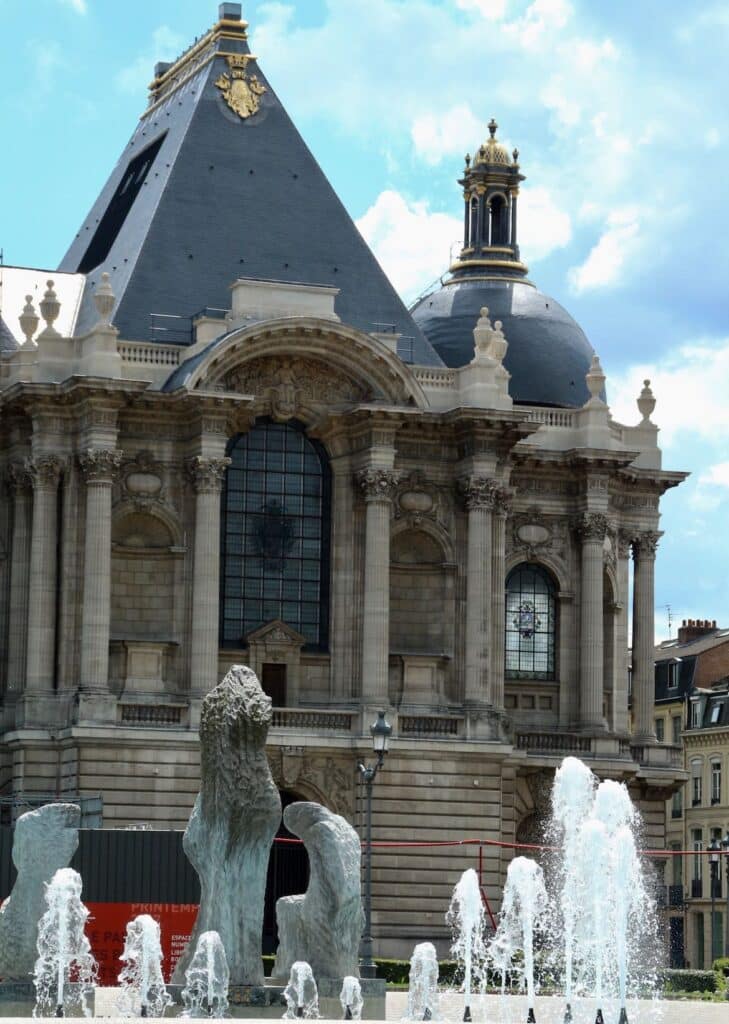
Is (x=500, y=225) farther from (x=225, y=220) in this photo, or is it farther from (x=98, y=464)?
(x=98, y=464)

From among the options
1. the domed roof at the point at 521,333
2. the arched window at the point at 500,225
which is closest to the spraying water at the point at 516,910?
the domed roof at the point at 521,333

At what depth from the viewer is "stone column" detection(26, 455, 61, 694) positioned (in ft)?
236

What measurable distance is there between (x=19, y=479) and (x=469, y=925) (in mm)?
17462

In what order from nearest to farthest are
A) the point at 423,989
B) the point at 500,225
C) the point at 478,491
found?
the point at 423,989 → the point at 478,491 → the point at 500,225

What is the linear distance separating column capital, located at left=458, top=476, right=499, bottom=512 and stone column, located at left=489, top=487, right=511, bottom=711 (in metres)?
0.30

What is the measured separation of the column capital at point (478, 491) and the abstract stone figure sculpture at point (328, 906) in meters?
29.7

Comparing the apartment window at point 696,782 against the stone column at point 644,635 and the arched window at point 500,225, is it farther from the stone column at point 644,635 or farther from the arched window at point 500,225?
the arched window at point 500,225

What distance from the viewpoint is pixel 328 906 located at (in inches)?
1780

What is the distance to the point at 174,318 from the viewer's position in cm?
7581

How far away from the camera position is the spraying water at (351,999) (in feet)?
145

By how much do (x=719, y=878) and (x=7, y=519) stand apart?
3472 cm

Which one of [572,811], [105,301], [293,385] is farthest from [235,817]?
[293,385]

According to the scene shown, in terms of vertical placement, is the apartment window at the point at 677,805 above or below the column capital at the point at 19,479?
below

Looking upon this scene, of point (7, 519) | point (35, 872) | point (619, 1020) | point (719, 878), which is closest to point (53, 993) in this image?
point (35, 872)
